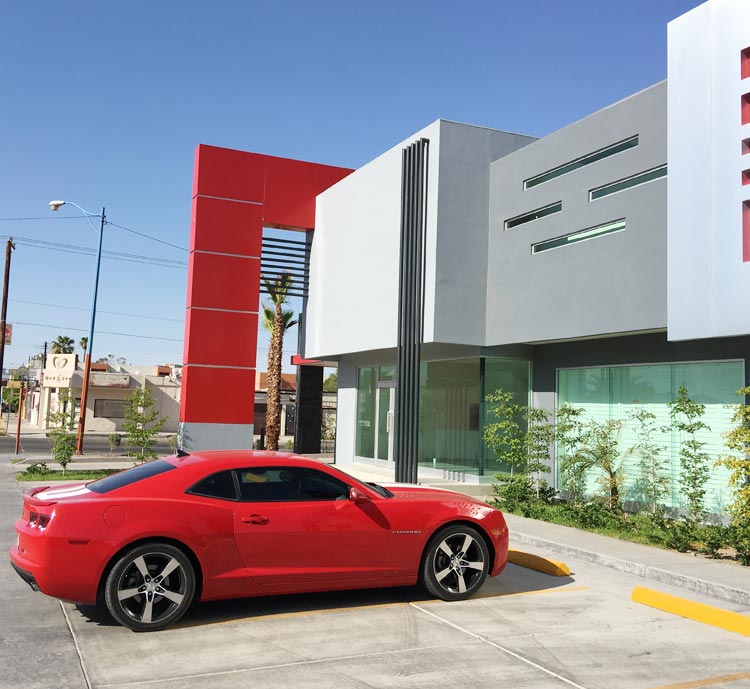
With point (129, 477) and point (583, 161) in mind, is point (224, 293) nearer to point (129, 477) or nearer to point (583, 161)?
point (583, 161)

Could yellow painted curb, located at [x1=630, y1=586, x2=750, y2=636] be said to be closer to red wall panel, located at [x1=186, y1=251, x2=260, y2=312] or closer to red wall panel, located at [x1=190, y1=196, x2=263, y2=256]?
red wall panel, located at [x1=186, y1=251, x2=260, y2=312]

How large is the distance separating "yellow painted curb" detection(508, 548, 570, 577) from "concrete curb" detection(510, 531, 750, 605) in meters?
0.71

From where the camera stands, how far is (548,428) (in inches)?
592

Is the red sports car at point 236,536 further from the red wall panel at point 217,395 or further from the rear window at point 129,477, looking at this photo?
the red wall panel at point 217,395

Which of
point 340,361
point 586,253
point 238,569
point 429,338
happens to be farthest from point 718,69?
point 340,361

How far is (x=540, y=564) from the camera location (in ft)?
30.0

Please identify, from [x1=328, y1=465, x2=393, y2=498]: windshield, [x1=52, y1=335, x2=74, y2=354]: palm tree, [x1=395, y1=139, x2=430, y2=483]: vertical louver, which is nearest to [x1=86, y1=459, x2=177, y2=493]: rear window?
[x1=328, y1=465, x2=393, y2=498]: windshield

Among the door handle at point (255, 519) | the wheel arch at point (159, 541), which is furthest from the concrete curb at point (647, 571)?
the wheel arch at point (159, 541)

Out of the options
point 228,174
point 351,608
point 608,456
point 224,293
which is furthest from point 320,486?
point 228,174

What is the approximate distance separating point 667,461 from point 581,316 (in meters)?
3.03

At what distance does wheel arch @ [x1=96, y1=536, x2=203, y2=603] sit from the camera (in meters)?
6.15

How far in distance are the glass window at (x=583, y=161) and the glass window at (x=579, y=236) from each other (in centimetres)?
130

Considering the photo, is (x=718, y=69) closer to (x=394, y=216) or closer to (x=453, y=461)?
(x=394, y=216)

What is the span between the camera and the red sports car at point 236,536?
612 centimetres
